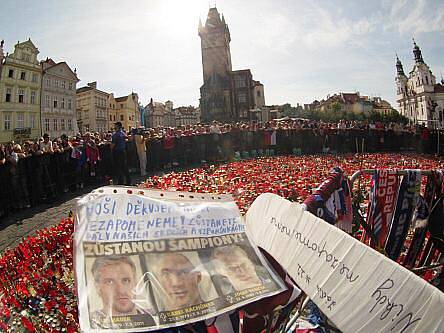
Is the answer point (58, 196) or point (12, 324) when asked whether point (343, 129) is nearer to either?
point (58, 196)

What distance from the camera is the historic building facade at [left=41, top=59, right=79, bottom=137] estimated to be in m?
56.2

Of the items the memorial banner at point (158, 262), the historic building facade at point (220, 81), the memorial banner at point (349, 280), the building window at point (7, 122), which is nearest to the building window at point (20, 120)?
the building window at point (7, 122)

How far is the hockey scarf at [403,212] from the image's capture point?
3.02 meters

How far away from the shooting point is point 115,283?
1.65m

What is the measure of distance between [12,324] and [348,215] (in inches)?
134

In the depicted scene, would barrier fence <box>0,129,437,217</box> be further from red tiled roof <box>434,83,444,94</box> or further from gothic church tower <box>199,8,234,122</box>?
red tiled roof <box>434,83,444,94</box>

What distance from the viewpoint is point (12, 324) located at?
3.04m

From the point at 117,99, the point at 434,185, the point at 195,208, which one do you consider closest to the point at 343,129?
the point at 434,185

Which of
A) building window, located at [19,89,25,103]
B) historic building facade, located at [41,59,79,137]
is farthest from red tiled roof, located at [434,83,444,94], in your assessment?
building window, located at [19,89,25,103]

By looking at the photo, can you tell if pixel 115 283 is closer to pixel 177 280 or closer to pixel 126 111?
pixel 177 280

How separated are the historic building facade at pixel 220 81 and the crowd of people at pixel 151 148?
174 feet

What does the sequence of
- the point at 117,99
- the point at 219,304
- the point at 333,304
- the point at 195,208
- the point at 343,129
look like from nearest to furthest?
the point at 333,304 → the point at 219,304 → the point at 195,208 → the point at 343,129 → the point at 117,99

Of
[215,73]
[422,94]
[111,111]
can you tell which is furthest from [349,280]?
[422,94]

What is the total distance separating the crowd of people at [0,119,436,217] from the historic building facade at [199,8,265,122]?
53.1m
